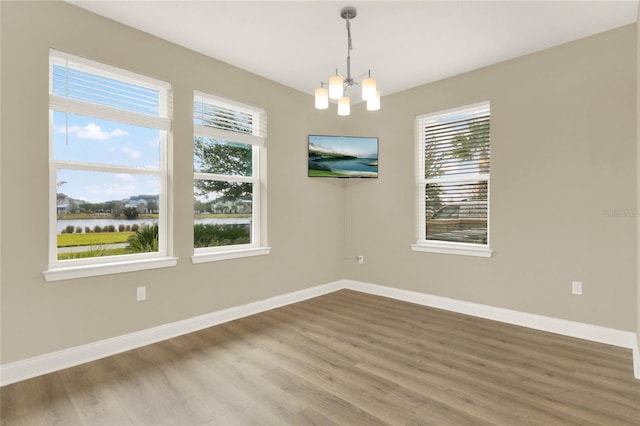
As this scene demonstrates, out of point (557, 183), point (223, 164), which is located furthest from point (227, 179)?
point (557, 183)

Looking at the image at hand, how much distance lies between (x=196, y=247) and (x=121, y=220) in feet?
2.54

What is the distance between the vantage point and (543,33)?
10.1ft

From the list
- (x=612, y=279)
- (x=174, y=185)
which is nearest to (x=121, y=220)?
(x=174, y=185)

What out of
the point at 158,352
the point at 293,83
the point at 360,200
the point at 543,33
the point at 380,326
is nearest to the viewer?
the point at 158,352

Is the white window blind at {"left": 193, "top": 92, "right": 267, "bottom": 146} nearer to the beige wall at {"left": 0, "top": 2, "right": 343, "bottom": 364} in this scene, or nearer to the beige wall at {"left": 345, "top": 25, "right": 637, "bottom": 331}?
the beige wall at {"left": 0, "top": 2, "right": 343, "bottom": 364}

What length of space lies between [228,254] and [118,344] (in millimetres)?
1291

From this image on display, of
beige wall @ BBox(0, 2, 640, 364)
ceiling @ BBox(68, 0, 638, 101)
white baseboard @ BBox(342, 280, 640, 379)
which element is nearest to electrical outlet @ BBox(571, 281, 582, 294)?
beige wall @ BBox(0, 2, 640, 364)

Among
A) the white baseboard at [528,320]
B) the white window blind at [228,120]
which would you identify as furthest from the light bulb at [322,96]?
the white baseboard at [528,320]

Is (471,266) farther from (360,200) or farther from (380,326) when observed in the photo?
(360,200)

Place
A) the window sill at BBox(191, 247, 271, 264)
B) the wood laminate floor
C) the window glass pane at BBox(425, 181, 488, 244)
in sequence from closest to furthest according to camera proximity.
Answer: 1. the wood laminate floor
2. the window sill at BBox(191, 247, 271, 264)
3. the window glass pane at BBox(425, 181, 488, 244)

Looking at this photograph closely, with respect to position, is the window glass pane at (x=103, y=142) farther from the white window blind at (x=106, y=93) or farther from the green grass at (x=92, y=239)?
the green grass at (x=92, y=239)

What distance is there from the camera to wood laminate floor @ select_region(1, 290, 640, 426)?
78.6 inches

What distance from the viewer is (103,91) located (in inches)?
114

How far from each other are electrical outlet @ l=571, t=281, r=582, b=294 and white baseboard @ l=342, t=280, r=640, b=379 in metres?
0.30
